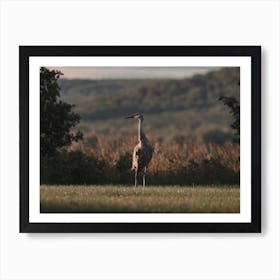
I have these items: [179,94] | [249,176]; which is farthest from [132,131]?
[249,176]

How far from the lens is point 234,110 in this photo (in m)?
5.82

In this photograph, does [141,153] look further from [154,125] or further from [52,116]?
[52,116]

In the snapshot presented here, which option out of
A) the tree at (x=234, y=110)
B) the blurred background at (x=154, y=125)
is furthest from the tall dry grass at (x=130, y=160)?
the tree at (x=234, y=110)

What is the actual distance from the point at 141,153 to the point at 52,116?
62 centimetres

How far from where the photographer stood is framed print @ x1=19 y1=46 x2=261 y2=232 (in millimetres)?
5770

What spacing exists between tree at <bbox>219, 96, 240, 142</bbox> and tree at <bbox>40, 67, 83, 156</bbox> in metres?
0.96

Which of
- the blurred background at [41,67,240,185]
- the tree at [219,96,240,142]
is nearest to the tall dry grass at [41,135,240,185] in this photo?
the blurred background at [41,67,240,185]

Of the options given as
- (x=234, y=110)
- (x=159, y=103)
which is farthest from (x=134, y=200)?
(x=234, y=110)

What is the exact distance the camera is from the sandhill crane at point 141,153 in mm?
5895

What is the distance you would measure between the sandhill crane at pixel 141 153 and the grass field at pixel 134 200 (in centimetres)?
16
